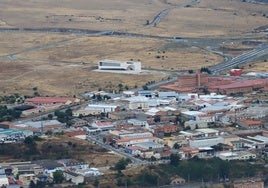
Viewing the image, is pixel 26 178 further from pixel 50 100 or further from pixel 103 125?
pixel 50 100

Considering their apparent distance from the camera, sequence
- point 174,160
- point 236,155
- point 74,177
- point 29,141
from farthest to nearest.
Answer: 1. point 29,141
2. point 236,155
3. point 174,160
4. point 74,177

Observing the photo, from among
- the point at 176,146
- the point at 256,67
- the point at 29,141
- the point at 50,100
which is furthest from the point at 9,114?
the point at 256,67

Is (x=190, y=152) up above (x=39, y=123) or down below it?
below

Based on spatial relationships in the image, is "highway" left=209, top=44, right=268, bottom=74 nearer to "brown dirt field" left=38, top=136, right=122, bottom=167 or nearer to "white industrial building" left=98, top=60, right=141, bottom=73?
"white industrial building" left=98, top=60, right=141, bottom=73

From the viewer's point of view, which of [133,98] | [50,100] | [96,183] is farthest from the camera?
[50,100]

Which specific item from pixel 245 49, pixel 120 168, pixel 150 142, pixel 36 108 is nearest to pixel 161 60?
pixel 245 49

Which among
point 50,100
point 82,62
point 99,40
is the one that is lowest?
point 50,100
